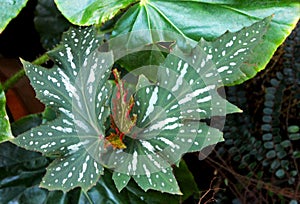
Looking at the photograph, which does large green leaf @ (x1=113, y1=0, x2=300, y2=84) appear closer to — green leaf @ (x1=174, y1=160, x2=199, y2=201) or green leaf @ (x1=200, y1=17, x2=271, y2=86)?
green leaf @ (x1=200, y1=17, x2=271, y2=86)

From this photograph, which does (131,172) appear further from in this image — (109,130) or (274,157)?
(274,157)

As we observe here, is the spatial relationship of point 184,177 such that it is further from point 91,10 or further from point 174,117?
point 91,10

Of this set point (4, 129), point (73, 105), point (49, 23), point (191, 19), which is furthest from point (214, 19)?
point (49, 23)

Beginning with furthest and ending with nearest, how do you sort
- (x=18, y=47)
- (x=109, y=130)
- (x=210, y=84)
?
(x=18, y=47) < (x=109, y=130) < (x=210, y=84)

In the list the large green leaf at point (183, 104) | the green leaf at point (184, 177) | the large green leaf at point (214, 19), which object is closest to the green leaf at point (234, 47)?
the large green leaf at point (183, 104)

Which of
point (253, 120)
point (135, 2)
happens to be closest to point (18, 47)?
point (135, 2)

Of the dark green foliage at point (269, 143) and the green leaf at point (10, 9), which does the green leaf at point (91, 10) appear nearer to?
→ the green leaf at point (10, 9)

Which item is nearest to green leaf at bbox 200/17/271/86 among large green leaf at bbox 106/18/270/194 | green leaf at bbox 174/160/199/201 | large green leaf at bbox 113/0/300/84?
large green leaf at bbox 106/18/270/194

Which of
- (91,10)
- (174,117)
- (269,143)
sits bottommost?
(269,143)
